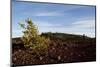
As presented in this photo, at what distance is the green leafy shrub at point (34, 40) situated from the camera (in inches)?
132

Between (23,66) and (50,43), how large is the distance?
528 millimetres

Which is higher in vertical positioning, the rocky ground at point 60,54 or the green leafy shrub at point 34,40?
the green leafy shrub at point 34,40

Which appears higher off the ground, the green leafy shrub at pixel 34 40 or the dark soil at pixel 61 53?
the green leafy shrub at pixel 34 40

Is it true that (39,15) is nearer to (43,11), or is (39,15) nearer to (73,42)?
(43,11)

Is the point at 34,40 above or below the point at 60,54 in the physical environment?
above

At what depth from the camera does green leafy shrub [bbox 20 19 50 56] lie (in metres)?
3.36

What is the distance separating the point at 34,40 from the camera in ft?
11.2

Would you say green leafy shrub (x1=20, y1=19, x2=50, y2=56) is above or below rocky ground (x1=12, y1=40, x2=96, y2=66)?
above

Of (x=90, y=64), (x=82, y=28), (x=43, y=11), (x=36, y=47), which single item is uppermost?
(x=43, y=11)

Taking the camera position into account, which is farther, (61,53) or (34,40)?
(61,53)

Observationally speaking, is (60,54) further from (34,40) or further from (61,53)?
(34,40)

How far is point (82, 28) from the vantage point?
12.1 ft

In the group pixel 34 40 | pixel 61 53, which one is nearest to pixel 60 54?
pixel 61 53

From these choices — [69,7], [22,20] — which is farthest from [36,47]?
[69,7]
